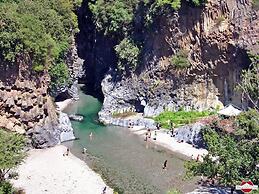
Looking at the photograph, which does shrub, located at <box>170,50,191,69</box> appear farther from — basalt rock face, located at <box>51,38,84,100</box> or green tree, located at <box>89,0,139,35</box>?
basalt rock face, located at <box>51,38,84,100</box>

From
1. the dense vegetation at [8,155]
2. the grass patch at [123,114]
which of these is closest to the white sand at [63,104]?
the grass patch at [123,114]

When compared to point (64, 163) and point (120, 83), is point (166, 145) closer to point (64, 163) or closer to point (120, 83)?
point (64, 163)

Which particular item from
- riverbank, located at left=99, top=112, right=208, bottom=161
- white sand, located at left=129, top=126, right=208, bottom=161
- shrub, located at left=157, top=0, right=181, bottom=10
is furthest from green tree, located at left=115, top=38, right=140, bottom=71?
white sand, located at left=129, top=126, right=208, bottom=161

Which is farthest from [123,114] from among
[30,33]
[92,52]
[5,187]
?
[5,187]

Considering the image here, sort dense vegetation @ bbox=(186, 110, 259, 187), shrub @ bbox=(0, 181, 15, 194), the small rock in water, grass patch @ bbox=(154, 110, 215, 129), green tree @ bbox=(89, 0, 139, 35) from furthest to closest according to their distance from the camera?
green tree @ bbox=(89, 0, 139, 35) < the small rock in water < grass patch @ bbox=(154, 110, 215, 129) < shrub @ bbox=(0, 181, 15, 194) < dense vegetation @ bbox=(186, 110, 259, 187)

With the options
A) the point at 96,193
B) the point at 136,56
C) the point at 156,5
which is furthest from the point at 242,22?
the point at 96,193
